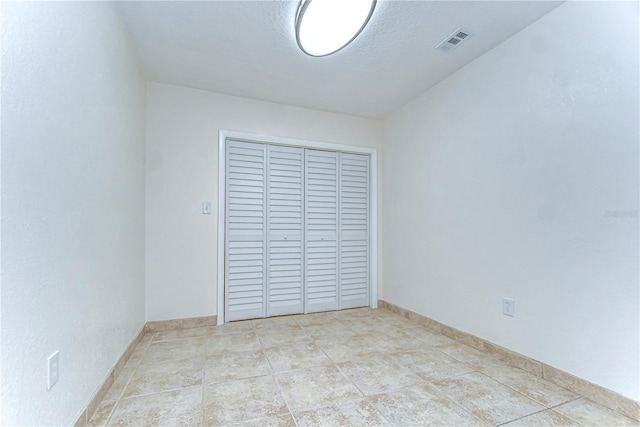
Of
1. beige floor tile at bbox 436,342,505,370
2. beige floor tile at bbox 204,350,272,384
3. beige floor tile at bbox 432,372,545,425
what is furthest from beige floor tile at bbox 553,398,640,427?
beige floor tile at bbox 204,350,272,384

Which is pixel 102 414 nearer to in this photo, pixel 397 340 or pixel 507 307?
pixel 397 340

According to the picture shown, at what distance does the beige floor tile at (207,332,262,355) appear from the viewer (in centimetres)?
224

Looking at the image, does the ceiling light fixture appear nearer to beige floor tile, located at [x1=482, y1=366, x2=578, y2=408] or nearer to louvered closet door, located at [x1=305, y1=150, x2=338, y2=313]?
louvered closet door, located at [x1=305, y1=150, x2=338, y2=313]

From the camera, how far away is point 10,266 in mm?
877

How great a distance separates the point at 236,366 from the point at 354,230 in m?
1.99

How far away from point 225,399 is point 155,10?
7.61 ft

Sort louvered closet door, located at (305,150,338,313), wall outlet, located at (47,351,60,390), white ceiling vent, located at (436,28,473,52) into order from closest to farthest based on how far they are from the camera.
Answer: wall outlet, located at (47,351,60,390) < white ceiling vent, located at (436,28,473,52) < louvered closet door, located at (305,150,338,313)

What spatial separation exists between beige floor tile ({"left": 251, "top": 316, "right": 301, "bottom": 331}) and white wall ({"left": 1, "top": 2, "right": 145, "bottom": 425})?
1170 millimetres

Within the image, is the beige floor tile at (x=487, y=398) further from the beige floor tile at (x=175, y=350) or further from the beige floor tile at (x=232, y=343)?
the beige floor tile at (x=175, y=350)

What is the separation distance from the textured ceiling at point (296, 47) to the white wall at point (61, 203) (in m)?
0.37

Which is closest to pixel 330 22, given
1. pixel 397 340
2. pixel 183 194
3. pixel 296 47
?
pixel 296 47

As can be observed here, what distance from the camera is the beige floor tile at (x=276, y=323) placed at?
2.76 metres

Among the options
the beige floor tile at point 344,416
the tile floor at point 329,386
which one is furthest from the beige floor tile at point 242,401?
the beige floor tile at point 344,416

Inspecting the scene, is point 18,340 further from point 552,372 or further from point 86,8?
point 552,372
